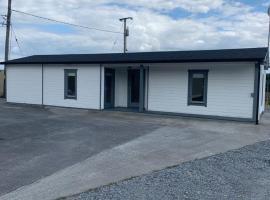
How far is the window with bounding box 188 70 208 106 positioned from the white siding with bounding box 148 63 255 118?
18 centimetres

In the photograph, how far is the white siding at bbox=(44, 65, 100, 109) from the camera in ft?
58.5

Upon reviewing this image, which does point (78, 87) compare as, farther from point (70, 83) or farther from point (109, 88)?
point (109, 88)

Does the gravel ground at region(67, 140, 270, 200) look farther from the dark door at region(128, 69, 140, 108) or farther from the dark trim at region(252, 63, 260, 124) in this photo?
the dark door at region(128, 69, 140, 108)

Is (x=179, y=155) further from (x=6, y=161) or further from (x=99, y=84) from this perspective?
(x=99, y=84)

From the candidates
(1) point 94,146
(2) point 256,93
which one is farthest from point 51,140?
(2) point 256,93

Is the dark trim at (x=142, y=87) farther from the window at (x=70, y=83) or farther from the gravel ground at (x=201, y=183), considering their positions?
the gravel ground at (x=201, y=183)

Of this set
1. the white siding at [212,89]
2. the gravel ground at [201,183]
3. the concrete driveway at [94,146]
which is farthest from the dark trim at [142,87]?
the gravel ground at [201,183]

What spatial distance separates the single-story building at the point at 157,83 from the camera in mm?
14219

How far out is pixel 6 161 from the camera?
7.16 meters

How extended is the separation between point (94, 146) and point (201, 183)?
364cm

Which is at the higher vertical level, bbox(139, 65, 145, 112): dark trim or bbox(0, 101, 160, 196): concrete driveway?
bbox(139, 65, 145, 112): dark trim

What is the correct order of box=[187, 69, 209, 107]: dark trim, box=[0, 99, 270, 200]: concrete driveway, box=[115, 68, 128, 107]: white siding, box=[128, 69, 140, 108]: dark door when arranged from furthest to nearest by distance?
box=[115, 68, 128, 107]: white siding, box=[128, 69, 140, 108]: dark door, box=[187, 69, 209, 107]: dark trim, box=[0, 99, 270, 200]: concrete driveway

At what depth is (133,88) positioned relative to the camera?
18.5 metres

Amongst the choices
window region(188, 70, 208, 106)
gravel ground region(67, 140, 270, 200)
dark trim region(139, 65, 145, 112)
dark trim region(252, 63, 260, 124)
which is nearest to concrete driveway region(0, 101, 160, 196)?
gravel ground region(67, 140, 270, 200)
